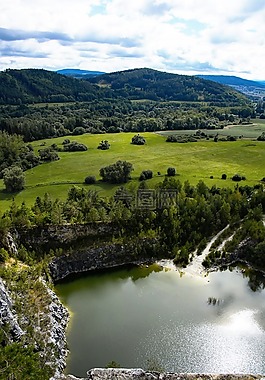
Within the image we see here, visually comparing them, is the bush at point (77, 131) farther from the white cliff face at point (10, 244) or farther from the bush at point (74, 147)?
the white cliff face at point (10, 244)

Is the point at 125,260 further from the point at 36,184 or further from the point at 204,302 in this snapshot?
the point at 36,184

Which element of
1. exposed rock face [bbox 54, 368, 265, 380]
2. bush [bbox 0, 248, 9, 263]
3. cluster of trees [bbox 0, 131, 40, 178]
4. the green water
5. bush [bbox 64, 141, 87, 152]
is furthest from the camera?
bush [bbox 64, 141, 87, 152]

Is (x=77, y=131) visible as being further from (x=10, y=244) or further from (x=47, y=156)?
→ (x=10, y=244)

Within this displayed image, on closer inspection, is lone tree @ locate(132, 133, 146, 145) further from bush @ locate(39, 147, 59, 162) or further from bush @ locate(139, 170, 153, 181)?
bush @ locate(139, 170, 153, 181)

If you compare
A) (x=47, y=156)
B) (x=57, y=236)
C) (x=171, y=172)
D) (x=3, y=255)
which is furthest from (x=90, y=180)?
(x=3, y=255)

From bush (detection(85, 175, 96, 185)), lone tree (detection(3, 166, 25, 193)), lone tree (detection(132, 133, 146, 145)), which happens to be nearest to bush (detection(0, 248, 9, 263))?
lone tree (detection(3, 166, 25, 193))
